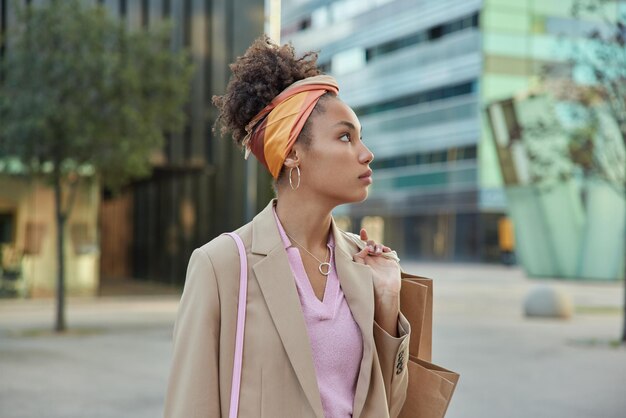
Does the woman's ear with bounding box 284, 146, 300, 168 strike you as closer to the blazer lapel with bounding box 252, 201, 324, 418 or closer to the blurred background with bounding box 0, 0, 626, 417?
the blazer lapel with bounding box 252, 201, 324, 418

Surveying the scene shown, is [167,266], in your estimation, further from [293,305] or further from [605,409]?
[293,305]

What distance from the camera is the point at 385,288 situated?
2.54 metres

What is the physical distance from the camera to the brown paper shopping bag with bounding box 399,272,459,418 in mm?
2613

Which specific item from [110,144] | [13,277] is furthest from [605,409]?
[13,277]

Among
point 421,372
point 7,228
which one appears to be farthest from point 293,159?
point 7,228

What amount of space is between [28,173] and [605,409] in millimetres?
11377

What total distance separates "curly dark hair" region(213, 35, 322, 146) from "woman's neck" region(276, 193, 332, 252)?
0.25 meters

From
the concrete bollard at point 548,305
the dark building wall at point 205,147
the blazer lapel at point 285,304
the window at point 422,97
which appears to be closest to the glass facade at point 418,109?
the window at point 422,97

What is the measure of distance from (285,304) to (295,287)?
58mm

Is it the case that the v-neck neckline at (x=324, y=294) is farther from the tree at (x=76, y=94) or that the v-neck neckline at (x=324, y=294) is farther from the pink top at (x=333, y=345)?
the tree at (x=76, y=94)

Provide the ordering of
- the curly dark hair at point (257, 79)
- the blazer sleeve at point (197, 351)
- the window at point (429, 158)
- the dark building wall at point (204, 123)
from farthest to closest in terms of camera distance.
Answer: the window at point (429, 158) < the dark building wall at point (204, 123) < the curly dark hair at point (257, 79) < the blazer sleeve at point (197, 351)

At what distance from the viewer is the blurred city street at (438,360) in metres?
9.12

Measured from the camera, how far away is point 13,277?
909 inches

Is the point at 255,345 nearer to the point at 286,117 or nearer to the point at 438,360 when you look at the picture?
the point at 286,117
